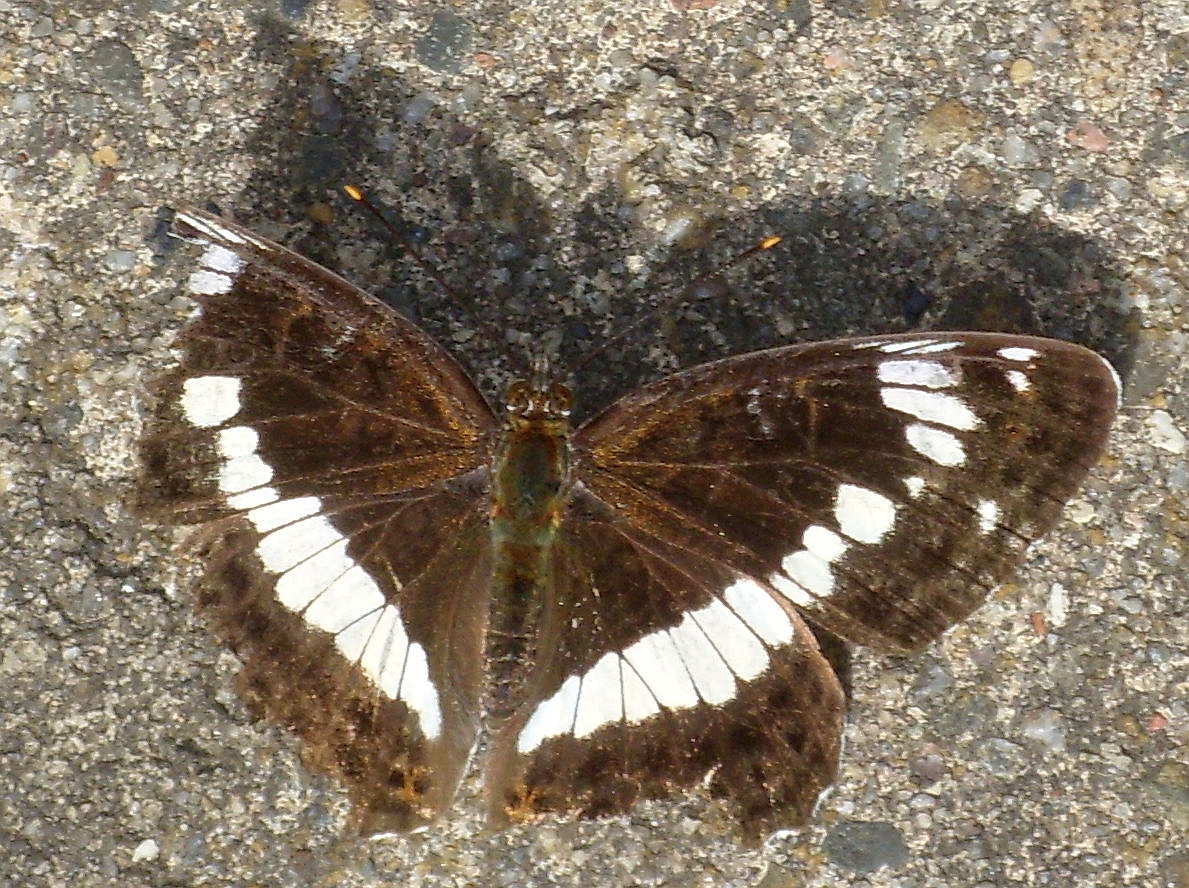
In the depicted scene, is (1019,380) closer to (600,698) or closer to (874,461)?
(874,461)

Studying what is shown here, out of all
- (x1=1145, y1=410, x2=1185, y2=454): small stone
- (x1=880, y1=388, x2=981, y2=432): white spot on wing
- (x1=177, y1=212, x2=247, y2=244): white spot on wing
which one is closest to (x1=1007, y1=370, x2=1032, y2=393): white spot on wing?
(x1=880, y1=388, x2=981, y2=432): white spot on wing

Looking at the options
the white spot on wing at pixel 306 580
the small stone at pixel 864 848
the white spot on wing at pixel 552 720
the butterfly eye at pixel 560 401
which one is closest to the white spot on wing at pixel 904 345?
the butterfly eye at pixel 560 401

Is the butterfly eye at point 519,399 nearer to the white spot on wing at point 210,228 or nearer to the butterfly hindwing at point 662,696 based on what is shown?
the butterfly hindwing at point 662,696

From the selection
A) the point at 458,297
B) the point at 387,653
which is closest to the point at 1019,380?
the point at 458,297

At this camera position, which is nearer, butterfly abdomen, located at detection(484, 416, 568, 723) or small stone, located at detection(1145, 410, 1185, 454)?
butterfly abdomen, located at detection(484, 416, 568, 723)

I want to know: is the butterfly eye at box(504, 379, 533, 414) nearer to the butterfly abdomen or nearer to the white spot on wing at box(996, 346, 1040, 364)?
the butterfly abdomen
